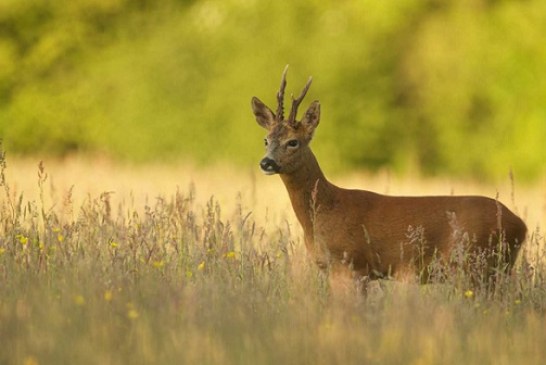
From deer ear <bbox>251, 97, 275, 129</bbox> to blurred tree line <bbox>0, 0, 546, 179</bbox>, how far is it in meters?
19.3

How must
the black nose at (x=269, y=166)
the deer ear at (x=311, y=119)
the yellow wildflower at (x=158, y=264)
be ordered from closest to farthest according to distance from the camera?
the yellow wildflower at (x=158, y=264), the black nose at (x=269, y=166), the deer ear at (x=311, y=119)

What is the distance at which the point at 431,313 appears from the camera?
20.4 ft

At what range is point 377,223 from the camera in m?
8.18

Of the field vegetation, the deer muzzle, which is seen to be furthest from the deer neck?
the field vegetation

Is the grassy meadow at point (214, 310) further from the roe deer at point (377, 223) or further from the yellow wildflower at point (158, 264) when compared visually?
the roe deer at point (377, 223)

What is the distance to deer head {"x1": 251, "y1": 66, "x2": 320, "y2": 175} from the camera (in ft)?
27.4

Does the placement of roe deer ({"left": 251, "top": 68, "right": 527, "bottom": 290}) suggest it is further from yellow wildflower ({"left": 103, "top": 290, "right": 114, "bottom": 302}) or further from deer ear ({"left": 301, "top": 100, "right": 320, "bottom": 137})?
yellow wildflower ({"left": 103, "top": 290, "right": 114, "bottom": 302})

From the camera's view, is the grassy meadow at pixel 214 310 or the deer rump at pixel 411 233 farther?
the deer rump at pixel 411 233

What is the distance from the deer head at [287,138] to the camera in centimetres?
835

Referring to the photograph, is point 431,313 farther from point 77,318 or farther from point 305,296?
point 77,318

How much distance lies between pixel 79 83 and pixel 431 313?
29.2 metres

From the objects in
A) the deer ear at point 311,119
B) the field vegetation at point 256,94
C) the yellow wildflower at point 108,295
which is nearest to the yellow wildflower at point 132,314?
the yellow wildflower at point 108,295

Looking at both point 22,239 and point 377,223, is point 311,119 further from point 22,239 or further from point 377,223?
point 22,239

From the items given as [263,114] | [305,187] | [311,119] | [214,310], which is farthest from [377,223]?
[214,310]
